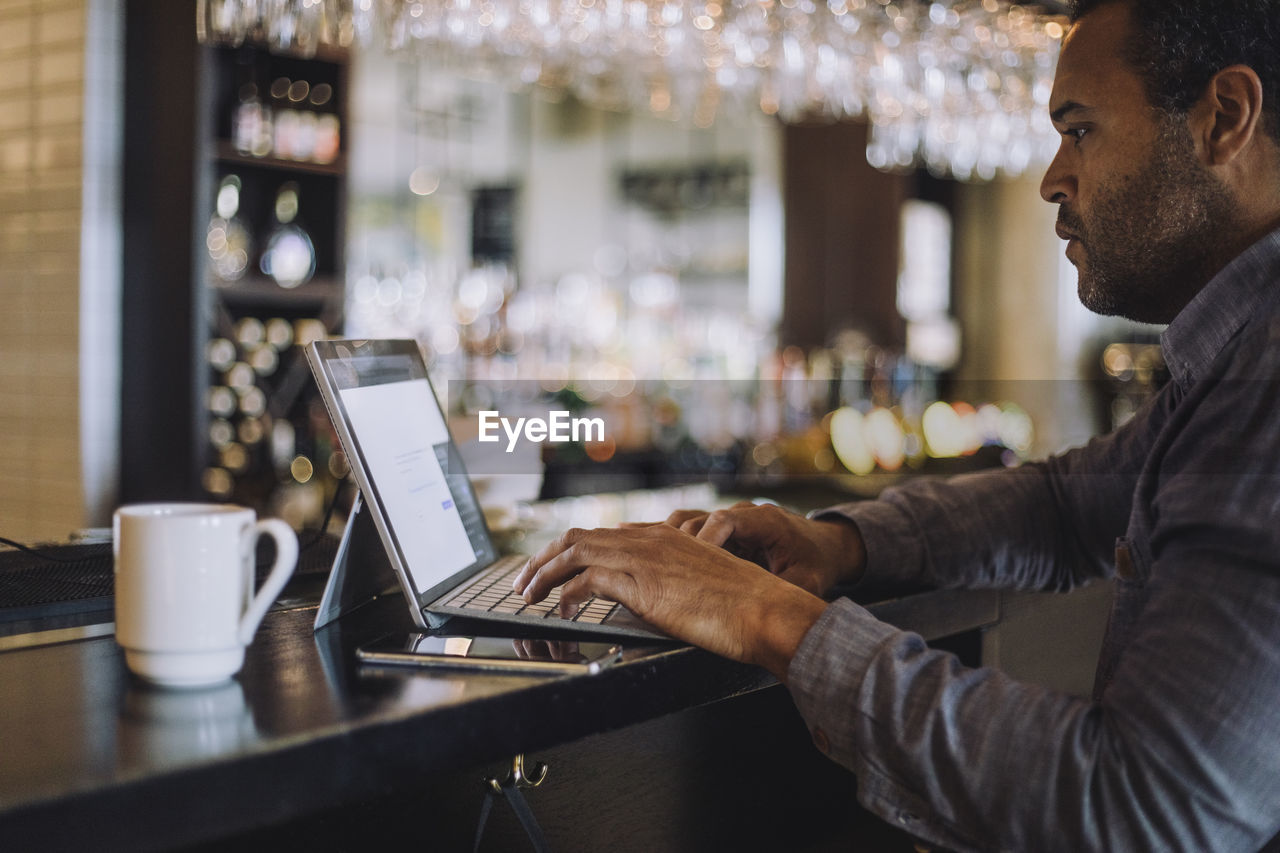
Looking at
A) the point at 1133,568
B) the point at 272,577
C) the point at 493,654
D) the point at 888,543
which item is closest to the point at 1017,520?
the point at 888,543

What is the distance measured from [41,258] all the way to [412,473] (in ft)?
8.49

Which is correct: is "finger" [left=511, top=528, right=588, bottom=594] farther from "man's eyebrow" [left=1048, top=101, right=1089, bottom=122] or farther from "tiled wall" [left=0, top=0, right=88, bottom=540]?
"tiled wall" [left=0, top=0, right=88, bottom=540]

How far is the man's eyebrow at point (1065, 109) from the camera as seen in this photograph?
1091mm

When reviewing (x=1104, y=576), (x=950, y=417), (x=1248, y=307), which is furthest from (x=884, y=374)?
(x=1248, y=307)

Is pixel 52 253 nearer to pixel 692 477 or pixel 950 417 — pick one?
pixel 692 477

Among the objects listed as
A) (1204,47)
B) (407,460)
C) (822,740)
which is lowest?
(822,740)

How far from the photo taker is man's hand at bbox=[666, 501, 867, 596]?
118 centimetres

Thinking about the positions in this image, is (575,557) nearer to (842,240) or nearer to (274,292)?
(274,292)

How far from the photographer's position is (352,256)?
6.41 m

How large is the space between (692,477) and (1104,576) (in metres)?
3.19

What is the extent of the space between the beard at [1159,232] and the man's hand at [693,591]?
1.48 ft

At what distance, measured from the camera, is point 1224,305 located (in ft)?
3.30

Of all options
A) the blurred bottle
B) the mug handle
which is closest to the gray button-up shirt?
the mug handle

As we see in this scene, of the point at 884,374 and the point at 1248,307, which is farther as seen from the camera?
the point at 884,374
